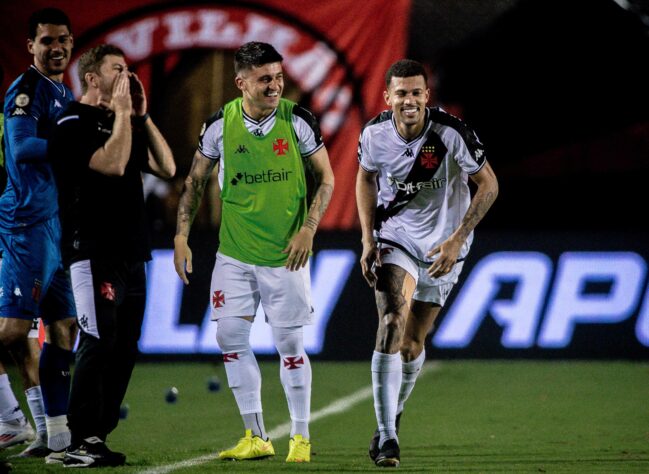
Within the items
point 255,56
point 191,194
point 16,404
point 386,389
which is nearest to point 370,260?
point 386,389

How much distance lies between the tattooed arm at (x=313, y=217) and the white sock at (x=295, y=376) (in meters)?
0.39

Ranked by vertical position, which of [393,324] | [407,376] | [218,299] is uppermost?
[218,299]

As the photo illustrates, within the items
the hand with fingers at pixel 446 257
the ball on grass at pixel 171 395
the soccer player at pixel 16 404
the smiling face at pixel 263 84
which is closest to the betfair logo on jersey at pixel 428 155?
the hand with fingers at pixel 446 257

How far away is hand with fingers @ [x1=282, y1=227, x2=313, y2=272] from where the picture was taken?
668 cm

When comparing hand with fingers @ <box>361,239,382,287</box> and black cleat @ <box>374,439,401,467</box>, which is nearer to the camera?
black cleat @ <box>374,439,401,467</box>

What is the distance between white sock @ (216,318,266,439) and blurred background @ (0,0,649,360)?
5.72m

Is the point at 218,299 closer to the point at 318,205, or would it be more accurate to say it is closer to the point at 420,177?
the point at 318,205

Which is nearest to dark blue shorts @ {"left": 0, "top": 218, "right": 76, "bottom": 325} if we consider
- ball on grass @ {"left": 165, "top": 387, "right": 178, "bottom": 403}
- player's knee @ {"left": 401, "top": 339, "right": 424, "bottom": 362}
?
player's knee @ {"left": 401, "top": 339, "right": 424, "bottom": 362}

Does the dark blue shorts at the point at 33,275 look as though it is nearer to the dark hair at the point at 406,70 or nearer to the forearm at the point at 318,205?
the forearm at the point at 318,205

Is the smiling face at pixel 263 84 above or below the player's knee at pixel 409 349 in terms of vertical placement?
above

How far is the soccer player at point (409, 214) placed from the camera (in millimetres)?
6758

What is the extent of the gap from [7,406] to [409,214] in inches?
106

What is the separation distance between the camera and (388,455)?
6.47 m

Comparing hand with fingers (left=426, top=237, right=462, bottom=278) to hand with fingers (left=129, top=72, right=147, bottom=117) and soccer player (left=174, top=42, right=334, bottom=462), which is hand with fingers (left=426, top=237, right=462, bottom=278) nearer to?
soccer player (left=174, top=42, right=334, bottom=462)
